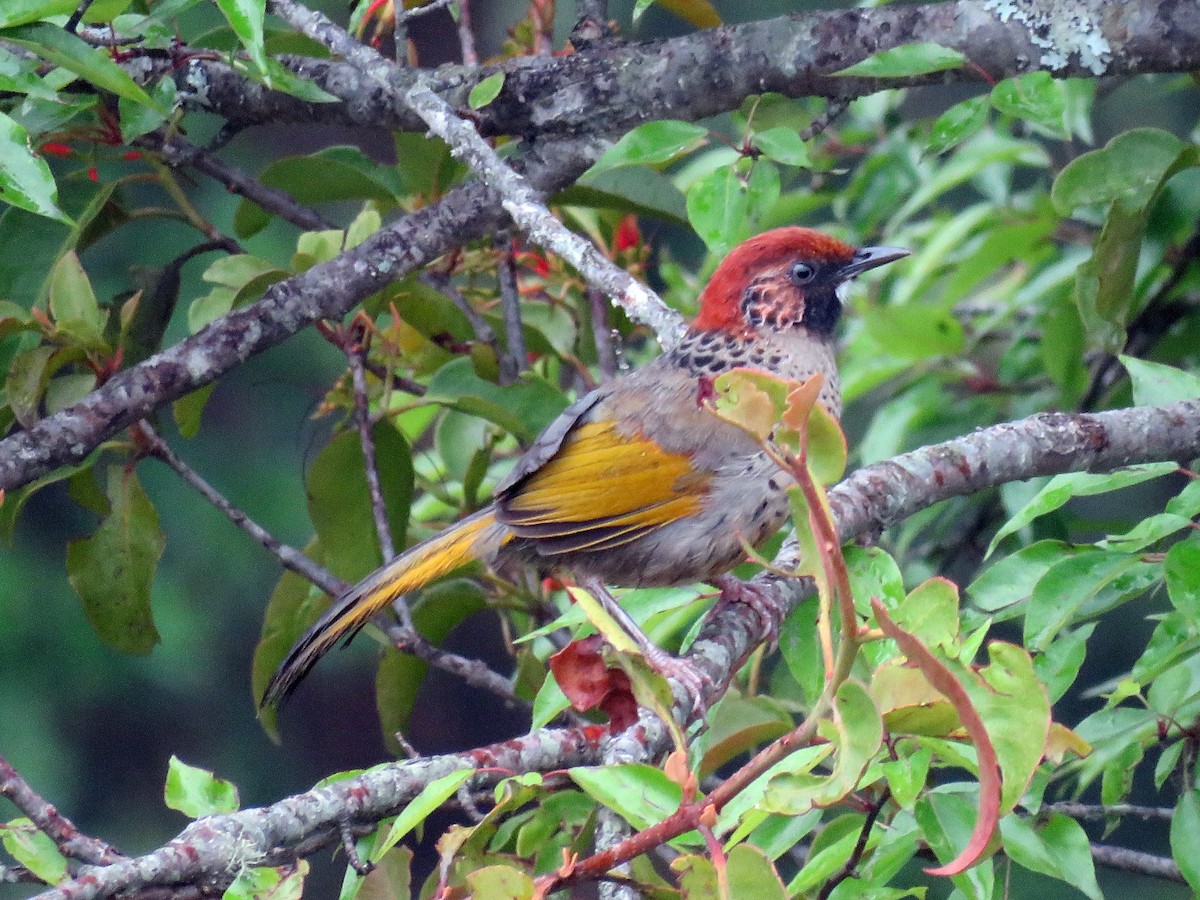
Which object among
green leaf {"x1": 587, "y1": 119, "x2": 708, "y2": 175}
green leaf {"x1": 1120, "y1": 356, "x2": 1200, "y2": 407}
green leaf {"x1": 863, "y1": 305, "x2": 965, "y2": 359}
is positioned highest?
green leaf {"x1": 587, "y1": 119, "x2": 708, "y2": 175}

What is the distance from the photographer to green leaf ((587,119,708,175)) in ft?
7.61

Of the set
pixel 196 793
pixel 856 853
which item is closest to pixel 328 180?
pixel 196 793

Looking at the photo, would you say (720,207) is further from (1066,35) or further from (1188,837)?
(1188,837)

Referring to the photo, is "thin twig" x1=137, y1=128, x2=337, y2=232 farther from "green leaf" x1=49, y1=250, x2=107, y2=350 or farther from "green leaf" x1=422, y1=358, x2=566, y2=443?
"green leaf" x1=422, y1=358, x2=566, y2=443

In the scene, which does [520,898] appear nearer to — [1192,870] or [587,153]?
[1192,870]

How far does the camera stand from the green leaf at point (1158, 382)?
2.40 meters

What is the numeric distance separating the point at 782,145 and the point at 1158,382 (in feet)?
2.69

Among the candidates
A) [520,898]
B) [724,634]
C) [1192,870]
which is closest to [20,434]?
[724,634]

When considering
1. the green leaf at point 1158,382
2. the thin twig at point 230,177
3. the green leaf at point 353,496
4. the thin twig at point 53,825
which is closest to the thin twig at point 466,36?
the thin twig at point 230,177

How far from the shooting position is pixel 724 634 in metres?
2.52

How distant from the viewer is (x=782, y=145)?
7.80 feet

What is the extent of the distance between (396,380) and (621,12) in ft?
22.2

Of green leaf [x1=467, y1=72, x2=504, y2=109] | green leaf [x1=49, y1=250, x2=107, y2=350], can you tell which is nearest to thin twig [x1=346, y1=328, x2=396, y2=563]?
green leaf [x1=49, y1=250, x2=107, y2=350]

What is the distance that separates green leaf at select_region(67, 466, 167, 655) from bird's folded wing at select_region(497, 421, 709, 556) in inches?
30.1
